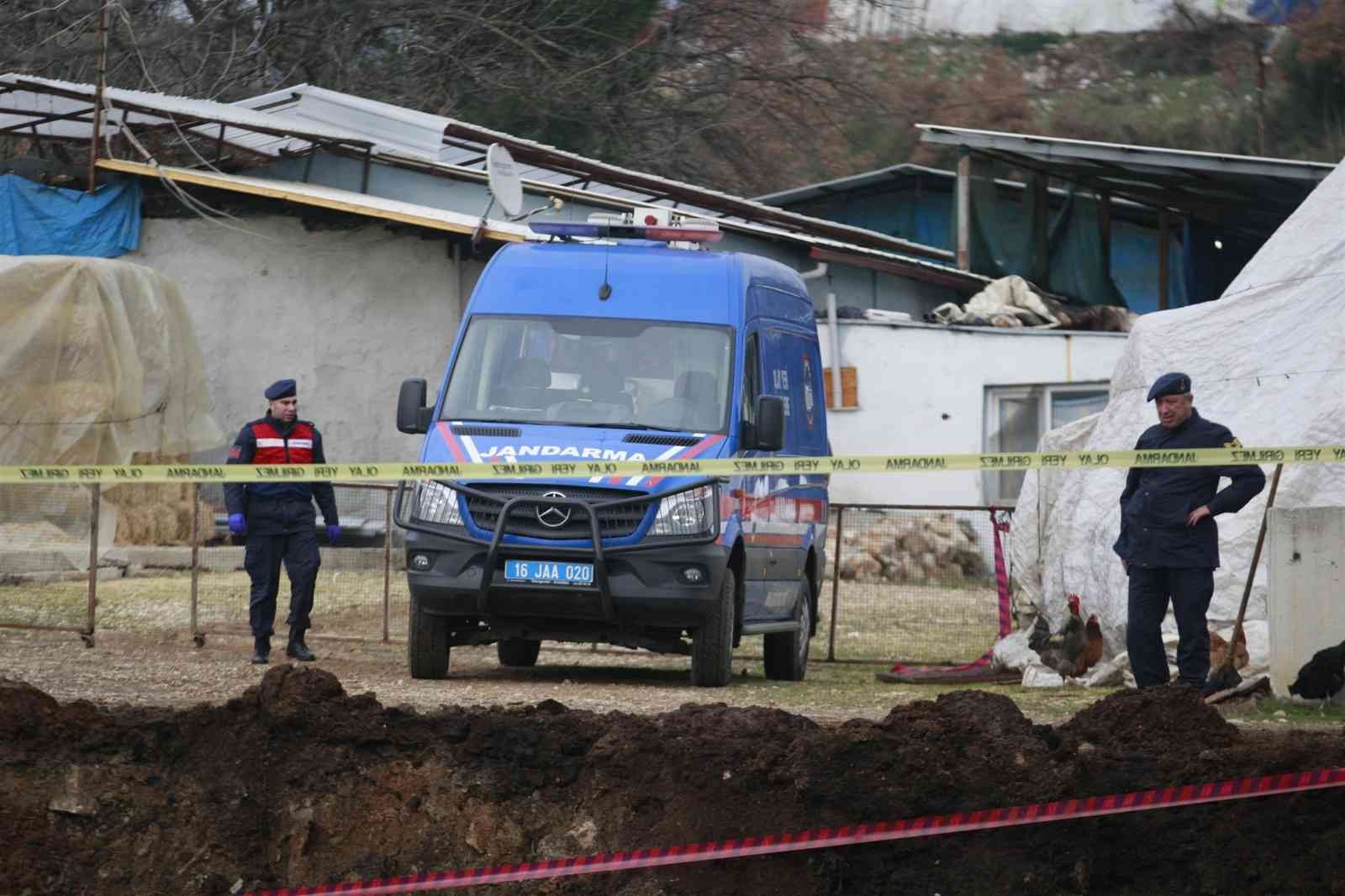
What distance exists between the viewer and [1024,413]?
23.2 metres

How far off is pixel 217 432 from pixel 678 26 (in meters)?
15.6

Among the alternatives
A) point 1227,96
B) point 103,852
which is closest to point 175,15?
point 103,852

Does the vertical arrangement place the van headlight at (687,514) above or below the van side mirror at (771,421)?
below

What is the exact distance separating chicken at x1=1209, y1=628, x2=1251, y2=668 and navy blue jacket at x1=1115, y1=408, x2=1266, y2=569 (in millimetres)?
1489

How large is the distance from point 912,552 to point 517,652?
546 centimetres

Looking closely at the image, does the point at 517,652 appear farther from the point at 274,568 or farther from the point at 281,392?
the point at 281,392

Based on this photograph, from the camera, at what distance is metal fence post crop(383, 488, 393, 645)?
14.0 meters

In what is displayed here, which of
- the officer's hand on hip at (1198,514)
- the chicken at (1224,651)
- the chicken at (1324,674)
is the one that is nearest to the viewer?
the officer's hand on hip at (1198,514)

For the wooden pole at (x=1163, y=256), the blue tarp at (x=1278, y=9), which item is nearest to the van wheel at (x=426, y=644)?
the wooden pole at (x=1163, y=256)

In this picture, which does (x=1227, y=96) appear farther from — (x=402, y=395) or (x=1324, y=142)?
(x=402, y=395)

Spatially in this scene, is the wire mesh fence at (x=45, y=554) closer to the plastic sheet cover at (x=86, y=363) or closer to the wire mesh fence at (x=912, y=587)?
the plastic sheet cover at (x=86, y=363)

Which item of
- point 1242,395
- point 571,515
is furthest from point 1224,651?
point 571,515

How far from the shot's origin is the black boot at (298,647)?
12.3 metres

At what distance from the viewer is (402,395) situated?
11.1 m
